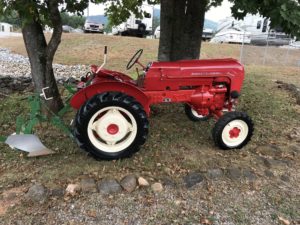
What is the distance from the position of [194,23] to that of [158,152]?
3279 millimetres

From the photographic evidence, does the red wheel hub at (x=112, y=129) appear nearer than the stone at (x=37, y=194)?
No

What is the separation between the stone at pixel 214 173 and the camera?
3.89m

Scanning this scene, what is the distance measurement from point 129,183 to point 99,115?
891 millimetres

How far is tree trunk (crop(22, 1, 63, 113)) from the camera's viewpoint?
465 cm

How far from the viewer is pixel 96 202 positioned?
3.37 metres

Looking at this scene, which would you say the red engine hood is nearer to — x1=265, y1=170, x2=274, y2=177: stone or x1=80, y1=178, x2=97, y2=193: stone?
x1=265, y1=170, x2=274, y2=177: stone

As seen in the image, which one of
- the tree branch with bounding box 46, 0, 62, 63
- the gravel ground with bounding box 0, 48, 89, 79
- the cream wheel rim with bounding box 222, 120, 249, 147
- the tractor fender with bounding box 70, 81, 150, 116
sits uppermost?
the tree branch with bounding box 46, 0, 62, 63

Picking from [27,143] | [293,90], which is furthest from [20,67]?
[27,143]

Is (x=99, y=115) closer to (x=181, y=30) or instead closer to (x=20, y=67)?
(x=181, y=30)

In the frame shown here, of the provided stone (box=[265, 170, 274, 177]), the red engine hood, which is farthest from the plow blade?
stone (box=[265, 170, 274, 177])

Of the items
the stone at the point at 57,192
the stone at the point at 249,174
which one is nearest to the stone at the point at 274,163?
the stone at the point at 249,174

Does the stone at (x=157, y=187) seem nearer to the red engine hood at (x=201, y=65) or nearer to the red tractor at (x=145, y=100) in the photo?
the red tractor at (x=145, y=100)

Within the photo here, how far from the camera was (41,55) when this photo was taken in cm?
491

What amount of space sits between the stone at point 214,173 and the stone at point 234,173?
0.10m
